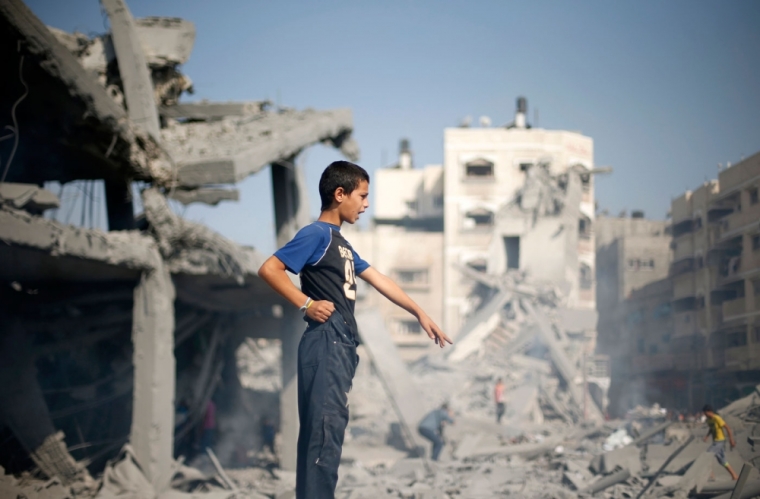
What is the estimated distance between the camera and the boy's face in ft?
13.2

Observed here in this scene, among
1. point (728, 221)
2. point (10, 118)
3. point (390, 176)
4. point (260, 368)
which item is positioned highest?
point (390, 176)

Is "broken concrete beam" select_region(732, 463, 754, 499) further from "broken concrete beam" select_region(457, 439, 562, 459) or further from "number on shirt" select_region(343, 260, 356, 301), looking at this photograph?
"broken concrete beam" select_region(457, 439, 562, 459)

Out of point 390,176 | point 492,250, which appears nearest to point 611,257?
point 492,250

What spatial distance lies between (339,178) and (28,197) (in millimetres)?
5628

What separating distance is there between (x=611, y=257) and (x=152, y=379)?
35.6 m

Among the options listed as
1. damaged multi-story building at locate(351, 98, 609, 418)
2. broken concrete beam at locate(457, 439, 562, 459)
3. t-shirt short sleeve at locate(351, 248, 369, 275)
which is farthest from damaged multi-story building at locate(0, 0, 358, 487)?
damaged multi-story building at locate(351, 98, 609, 418)

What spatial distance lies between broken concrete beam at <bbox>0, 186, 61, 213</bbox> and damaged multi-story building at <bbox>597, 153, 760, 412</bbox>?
1083cm

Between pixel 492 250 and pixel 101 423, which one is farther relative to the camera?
pixel 492 250

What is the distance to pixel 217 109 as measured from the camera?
13.3m

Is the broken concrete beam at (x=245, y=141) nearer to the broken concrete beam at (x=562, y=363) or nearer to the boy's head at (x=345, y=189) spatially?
the boy's head at (x=345, y=189)

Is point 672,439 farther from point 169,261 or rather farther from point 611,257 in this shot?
point 611,257

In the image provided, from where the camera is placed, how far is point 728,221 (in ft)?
47.7

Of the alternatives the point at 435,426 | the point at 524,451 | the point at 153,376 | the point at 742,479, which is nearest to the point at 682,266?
the point at 524,451

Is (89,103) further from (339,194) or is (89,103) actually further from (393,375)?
(393,375)
